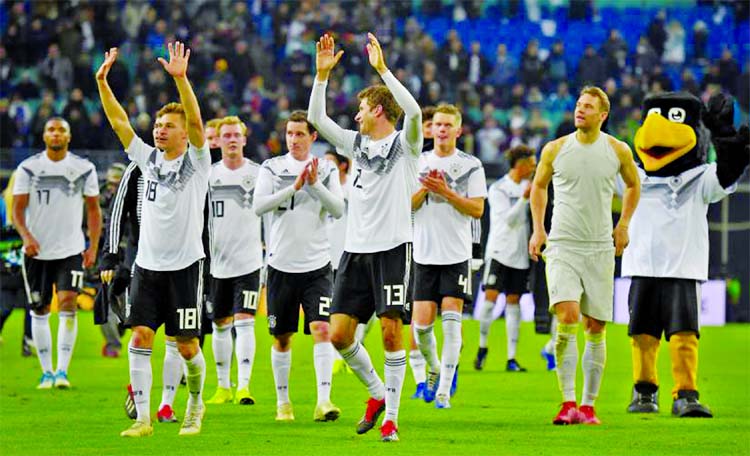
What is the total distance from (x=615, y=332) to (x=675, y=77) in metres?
10.3

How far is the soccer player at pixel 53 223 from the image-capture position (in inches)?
541

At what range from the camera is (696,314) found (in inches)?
446

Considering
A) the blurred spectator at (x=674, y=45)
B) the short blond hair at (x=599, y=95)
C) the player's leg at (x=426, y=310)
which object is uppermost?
the blurred spectator at (x=674, y=45)

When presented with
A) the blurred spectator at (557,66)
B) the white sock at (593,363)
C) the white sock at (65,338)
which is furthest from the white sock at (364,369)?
the blurred spectator at (557,66)

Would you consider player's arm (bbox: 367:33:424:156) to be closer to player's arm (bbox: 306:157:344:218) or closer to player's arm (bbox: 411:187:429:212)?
player's arm (bbox: 306:157:344:218)

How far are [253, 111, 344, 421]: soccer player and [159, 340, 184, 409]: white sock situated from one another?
827mm

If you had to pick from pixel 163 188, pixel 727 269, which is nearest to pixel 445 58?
pixel 727 269

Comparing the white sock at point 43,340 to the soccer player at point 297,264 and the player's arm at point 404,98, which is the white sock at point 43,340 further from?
the player's arm at point 404,98

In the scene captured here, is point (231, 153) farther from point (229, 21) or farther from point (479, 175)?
point (229, 21)

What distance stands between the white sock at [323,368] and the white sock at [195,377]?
1.16 m

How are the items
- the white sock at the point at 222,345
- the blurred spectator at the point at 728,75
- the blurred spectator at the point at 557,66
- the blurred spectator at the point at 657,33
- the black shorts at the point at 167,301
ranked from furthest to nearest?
1. the blurred spectator at the point at 657,33
2. the blurred spectator at the point at 557,66
3. the blurred spectator at the point at 728,75
4. the white sock at the point at 222,345
5. the black shorts at the point at 167,301

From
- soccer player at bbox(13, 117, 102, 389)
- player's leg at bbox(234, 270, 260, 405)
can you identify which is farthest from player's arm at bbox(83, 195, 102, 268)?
player's leg at bbox(234, 270, 260, 405)

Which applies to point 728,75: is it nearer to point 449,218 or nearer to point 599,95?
point 449,218

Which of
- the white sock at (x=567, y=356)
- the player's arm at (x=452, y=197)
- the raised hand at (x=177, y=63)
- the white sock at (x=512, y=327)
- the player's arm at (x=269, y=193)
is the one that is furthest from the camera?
the white sock at (x=512, y=327)
